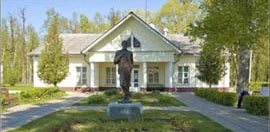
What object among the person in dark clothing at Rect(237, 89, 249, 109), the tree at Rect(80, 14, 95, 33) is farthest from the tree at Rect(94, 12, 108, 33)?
the person in dark clothing at Rect(237, 89, 249, 109)

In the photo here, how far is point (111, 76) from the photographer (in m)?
38.7

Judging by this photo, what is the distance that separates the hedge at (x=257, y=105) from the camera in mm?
16469

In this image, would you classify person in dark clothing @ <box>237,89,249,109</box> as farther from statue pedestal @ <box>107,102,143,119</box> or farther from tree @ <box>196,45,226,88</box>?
tree @ <box>196,45,226,88</box>

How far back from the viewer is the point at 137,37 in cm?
3609

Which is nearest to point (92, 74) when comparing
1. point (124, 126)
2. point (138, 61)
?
point (138, 61)

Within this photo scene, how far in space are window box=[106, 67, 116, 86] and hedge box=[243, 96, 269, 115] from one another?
70.7 ft

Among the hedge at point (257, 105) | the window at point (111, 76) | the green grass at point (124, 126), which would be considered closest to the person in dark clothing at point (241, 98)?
the hedge at point (257, 105)

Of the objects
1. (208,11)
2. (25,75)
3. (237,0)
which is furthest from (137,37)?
(25,75)

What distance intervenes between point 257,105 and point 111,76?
23.0 m

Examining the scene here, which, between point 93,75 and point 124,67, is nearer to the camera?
point 124,67

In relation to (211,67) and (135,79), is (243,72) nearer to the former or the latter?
(211,67)

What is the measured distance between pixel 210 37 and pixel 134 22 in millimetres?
15967

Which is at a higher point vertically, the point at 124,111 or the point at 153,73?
the point at 153,73

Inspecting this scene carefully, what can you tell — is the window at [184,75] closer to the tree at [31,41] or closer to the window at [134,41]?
the window at [134,41]
